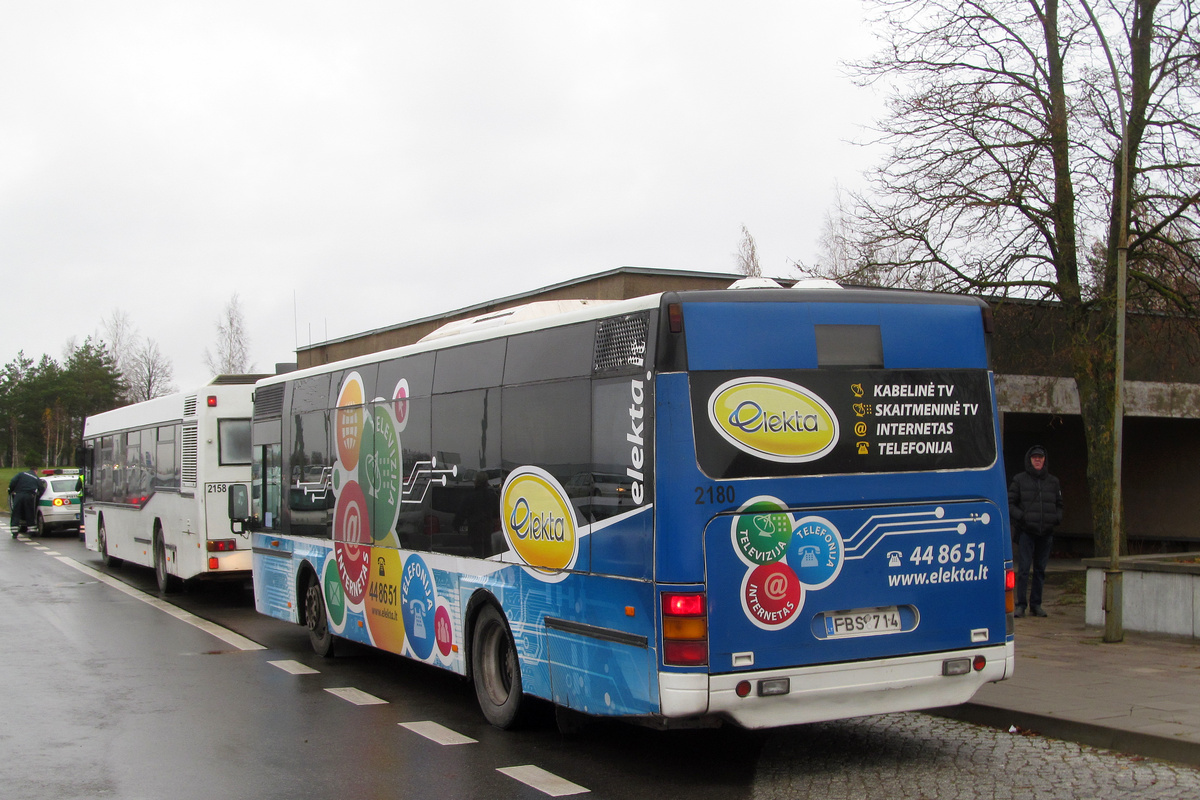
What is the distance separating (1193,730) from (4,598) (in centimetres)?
1629

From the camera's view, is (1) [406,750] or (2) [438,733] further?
(2) [438,733]

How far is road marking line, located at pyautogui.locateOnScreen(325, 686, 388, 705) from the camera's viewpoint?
9.60 m

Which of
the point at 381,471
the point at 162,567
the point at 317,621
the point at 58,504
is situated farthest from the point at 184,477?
the point at 58,504

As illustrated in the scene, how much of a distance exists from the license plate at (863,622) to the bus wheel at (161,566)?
45.4ft

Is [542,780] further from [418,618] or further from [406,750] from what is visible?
[418,618]

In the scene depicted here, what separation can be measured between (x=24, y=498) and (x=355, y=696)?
2861 cm

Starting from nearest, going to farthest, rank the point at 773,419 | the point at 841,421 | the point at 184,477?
the point at 773,419, the point at 841,421, the point at 184,477

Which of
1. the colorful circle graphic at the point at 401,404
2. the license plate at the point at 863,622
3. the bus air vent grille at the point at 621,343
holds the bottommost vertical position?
the license plate at the point at 863,622

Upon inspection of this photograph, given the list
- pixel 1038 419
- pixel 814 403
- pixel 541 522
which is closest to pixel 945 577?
pixel 814 403

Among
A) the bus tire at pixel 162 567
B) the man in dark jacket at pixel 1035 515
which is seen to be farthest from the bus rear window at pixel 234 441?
the man in dark jacket at pixel 1035 515

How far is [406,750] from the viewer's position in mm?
7781

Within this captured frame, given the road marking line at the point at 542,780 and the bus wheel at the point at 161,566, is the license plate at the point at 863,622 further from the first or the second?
the bus wheel at the point at 161,566

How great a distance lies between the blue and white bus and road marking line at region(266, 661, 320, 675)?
336 centimetres

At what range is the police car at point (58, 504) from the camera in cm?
3428
